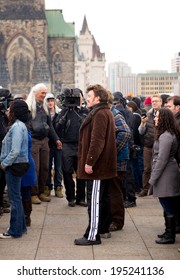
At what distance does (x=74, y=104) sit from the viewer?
408 inches

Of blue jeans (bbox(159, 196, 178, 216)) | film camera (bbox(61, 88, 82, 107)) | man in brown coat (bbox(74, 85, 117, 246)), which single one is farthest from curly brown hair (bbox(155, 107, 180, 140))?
film camera (bbox(61, 88, 82, 107))

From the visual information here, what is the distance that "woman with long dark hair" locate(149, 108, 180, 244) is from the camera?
758 centimetres

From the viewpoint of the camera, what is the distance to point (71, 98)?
10352 millimetres

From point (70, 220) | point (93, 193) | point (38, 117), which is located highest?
point (38, 117)

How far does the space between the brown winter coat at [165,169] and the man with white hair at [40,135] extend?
307 cm

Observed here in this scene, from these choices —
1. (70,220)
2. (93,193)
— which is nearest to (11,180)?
(93,193)

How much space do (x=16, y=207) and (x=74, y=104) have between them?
288 centimetres

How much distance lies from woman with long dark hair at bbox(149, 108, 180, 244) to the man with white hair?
9.79 ft

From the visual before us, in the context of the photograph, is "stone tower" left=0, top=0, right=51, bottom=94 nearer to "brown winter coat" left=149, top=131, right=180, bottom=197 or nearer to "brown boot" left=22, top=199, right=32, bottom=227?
"brown boot" left=22, top=199, right=32, bottom=227

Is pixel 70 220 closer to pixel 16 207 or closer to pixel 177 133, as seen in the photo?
pixel 16 207

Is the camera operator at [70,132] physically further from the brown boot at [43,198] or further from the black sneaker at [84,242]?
the black sneaker at [84,242]

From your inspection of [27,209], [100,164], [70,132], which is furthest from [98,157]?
[70,132]

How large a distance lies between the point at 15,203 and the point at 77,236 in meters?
0.92

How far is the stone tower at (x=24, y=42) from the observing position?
70875 mm
